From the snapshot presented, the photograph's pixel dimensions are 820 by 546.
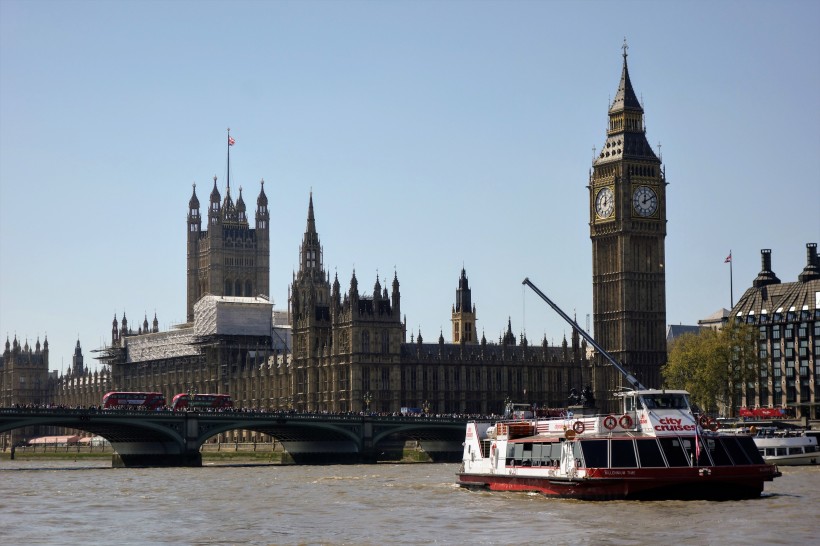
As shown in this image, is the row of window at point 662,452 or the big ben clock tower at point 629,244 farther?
the big ben clock tower at point 629,244

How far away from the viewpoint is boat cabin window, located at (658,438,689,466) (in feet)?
235

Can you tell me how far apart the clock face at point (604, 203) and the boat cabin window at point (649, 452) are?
11128 centimetres

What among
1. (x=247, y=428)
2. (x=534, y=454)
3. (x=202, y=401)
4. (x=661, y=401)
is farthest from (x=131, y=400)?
(x=661, y=401)

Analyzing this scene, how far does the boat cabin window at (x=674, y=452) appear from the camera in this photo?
7150cm

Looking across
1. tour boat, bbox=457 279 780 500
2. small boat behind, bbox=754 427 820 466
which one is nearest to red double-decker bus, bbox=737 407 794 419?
small boat behind, bbox=754 427 820 466

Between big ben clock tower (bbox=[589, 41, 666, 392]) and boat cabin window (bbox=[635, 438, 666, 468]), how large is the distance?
361 feet

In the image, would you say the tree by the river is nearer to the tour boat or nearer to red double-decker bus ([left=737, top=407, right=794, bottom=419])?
red double-decker bus ([left=737, top=407, right=794, bottom=419])

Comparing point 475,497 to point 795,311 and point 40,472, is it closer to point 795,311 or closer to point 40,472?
point 40,472

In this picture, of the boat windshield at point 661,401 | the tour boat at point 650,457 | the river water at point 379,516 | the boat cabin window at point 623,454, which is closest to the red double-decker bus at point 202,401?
the river water at point 379,516

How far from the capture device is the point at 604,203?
18288 cm

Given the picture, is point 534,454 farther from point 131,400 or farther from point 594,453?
point 131,400

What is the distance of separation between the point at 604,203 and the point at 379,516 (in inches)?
4570

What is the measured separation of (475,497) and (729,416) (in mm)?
84399

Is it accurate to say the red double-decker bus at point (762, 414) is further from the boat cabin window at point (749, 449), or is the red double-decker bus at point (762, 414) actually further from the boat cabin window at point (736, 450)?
the boat cabin window at point (736, 450)
